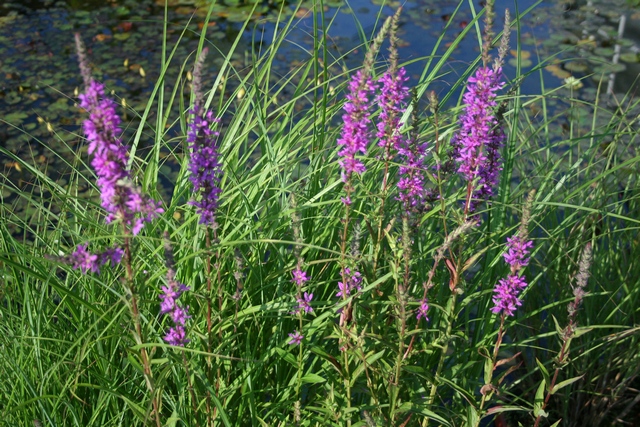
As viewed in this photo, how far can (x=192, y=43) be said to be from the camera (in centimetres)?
828

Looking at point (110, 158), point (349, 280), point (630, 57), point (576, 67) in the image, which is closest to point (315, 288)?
point (349, 280)

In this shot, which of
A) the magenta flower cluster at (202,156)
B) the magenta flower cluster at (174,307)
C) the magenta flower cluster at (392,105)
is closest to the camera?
the magenta flower cluster at (202,156)

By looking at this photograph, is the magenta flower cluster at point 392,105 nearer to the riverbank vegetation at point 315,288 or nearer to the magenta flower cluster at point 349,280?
the riverbank vegetation at point 315,288

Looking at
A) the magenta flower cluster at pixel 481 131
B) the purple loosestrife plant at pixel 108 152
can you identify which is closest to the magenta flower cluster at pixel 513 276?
the magenta flower cluster at pixel 481 131

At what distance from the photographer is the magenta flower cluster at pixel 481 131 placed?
213cm

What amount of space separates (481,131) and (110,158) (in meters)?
1.15

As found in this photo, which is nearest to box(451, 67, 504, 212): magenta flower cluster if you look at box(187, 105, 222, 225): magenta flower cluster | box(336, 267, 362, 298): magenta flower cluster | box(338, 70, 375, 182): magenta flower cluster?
box(338, 70, 375, 182): magenta flower cluster

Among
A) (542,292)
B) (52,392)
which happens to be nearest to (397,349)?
(52,392)

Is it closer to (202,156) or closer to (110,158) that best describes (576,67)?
(202,156)

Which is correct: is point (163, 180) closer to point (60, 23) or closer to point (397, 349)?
point (60, 23)

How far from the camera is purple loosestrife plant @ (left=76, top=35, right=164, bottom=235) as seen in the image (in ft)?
4.98

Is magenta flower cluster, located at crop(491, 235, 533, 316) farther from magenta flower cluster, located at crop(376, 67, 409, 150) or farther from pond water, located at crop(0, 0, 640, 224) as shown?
pond water, located at crop(0, 0, 640, 224)

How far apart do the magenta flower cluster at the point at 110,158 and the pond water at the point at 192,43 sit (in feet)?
16.0

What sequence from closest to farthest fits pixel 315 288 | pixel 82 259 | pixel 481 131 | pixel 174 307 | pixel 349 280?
pixel 82 259 < pixel 174 307 < pixel 481 131 < pixel 349 280 < pixel 315 288
